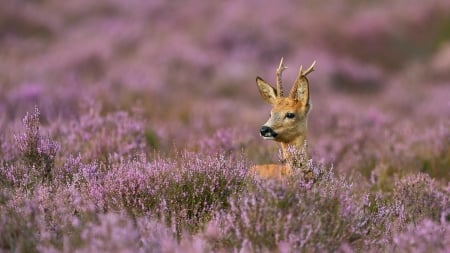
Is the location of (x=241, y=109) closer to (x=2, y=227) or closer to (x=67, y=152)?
(x=67, y=152)

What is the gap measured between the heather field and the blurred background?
0.13 ft

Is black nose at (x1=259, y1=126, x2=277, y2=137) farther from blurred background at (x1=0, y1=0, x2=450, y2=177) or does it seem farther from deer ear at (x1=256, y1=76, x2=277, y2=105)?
blurred background at (x1=0, y1=0, x2=450, y2=177)

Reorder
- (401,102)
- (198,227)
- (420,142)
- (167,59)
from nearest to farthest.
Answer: (198,227) → (420,142) → (401,102) → (167,59)

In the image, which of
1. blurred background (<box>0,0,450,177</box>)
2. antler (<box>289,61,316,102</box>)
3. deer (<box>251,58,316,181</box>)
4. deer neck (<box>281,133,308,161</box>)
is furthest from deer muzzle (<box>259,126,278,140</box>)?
blurred background (<box>0,0,450,177</box>)

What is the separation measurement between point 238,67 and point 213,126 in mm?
4335

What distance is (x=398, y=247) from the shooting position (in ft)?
13.6

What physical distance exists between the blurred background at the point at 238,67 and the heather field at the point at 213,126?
40 mm

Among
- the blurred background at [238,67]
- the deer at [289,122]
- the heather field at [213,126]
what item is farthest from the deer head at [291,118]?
the blurred background at [238,67]

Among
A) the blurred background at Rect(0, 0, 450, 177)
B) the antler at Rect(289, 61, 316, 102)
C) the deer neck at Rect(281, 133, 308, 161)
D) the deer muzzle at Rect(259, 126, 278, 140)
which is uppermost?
the blurred background at Rect(0, 0, 450, 177)

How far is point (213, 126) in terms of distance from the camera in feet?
33.1

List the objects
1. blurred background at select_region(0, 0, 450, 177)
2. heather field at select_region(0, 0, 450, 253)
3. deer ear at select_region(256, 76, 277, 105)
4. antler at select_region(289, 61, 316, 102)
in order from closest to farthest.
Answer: heather field at select_region(0, 0, 450, 253), antler at select_region(289, 61, 316, 102), deer ear at select_region(256, 76, 277, 105), blurred background at select_region(0, 0, 450, 177)

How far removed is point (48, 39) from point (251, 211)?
40.8ft

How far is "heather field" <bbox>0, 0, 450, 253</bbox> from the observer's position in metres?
4.12

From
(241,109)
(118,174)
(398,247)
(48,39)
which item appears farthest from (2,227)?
(48,39)
